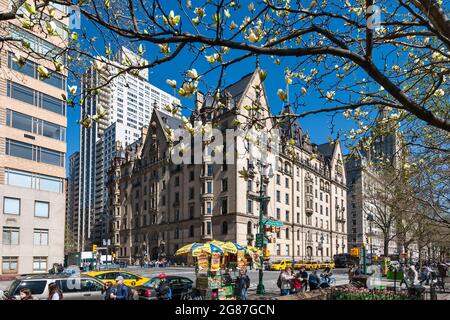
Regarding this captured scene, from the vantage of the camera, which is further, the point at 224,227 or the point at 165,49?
the point at 224,227

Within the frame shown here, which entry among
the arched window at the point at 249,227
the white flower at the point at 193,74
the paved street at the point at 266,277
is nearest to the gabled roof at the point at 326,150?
the arched window at the point at 249,227

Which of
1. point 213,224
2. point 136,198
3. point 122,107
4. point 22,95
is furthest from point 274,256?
point 122,107

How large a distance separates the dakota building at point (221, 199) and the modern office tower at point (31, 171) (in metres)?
16.0

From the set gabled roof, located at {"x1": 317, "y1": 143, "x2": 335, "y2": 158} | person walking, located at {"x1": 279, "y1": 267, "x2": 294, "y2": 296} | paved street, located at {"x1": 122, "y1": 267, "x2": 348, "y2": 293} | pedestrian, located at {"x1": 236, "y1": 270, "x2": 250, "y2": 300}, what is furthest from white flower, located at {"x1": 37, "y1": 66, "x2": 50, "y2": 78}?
gabled roof, located at {"x1": 317, "y1": 143, "x2": 335, "y2": 158}

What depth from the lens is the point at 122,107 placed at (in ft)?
598

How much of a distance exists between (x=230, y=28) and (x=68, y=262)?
4708cm

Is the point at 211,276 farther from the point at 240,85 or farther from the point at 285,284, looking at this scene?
the point at 240,85

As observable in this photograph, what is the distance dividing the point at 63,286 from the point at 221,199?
49.3 metres

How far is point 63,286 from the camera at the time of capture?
16.7 meters

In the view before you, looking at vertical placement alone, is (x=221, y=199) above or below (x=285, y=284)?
above

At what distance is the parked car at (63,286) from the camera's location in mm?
15391

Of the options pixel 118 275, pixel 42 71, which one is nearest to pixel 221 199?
pixel 118 275
